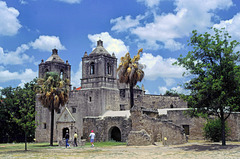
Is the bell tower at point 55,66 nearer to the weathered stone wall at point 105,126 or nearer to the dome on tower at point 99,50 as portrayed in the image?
the dome on tower at point 99,50

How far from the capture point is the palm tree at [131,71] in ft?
102

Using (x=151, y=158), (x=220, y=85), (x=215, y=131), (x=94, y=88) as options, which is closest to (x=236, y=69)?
(x=220, y=85)

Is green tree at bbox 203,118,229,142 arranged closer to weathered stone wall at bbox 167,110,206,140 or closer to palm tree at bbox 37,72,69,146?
weathered stone wall at bbox 167,110,206,140

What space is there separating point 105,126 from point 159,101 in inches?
342

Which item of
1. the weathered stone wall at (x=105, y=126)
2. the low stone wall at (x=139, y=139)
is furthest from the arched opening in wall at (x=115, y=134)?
the low stone wall at (x=139, y=139)

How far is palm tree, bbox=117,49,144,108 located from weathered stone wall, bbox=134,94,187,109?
7970 millimetres

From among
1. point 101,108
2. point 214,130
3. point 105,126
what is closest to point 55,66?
point 101,108

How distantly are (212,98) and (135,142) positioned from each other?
8.14 meters

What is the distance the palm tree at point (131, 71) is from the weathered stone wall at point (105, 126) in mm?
3258

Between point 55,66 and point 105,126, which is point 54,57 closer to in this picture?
point 55,66

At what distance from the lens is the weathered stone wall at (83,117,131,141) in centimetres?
3247

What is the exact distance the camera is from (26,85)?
170 ft

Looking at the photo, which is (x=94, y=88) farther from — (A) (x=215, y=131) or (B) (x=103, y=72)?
(A) (x=215, y=131)

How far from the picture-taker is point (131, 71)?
31.0m
